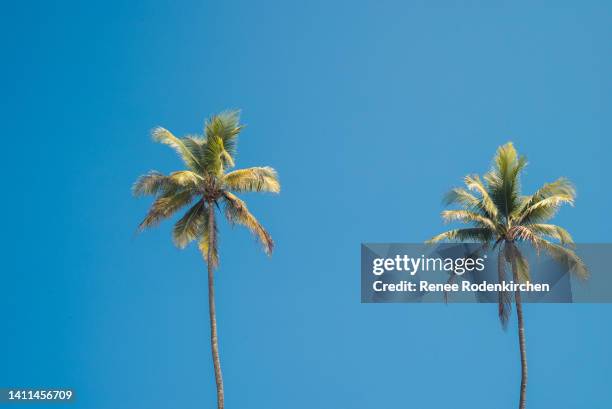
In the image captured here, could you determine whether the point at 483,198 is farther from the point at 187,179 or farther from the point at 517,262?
the point at 187,179

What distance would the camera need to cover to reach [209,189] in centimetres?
2756

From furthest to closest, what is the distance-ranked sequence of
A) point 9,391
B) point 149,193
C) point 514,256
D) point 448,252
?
point 9,391 → point 448,252 → point 514,256 → point 149,193

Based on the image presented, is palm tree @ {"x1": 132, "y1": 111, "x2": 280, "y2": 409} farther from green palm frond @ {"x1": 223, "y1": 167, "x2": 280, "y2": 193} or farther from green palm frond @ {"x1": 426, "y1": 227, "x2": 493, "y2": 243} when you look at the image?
green palm frond @ {"x1": 426, "y1": 227, "x2": 493, "y2": 243}

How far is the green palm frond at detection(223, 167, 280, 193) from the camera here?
27.3m

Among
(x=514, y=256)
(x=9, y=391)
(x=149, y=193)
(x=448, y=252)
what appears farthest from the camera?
(x=9, y=391)

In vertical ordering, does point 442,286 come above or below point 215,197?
below

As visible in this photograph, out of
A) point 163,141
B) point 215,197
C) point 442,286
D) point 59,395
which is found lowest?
point 59,395

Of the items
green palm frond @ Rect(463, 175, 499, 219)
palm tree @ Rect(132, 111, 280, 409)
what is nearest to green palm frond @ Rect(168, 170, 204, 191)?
palm tree @ Rect(132, 111, 280, 409)

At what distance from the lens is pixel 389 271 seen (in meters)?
34.0

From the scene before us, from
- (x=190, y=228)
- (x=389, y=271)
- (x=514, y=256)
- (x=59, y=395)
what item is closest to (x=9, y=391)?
(x=59, y=395)

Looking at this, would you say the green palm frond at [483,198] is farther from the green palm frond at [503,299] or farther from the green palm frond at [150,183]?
the green palm frond at [150,183]

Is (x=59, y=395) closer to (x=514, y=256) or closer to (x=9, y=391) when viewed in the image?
(x=9, y=391)

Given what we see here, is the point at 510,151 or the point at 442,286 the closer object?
the point at 510,151

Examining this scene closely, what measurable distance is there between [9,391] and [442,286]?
20798 mm
